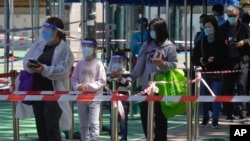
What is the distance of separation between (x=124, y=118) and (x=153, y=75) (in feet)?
5.23

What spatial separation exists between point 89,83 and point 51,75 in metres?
1.19

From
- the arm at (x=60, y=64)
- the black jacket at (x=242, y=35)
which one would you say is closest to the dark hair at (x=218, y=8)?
the black jacket at (x=242, y=35)

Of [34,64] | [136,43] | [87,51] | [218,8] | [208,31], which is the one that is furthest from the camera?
[136,43]

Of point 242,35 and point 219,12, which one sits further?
point 219,12

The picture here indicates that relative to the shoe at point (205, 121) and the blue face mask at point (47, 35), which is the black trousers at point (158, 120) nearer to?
the blue face mask at point (47, 35)

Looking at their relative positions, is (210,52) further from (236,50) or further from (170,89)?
(170,89)

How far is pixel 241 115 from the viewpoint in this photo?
50.9 feet

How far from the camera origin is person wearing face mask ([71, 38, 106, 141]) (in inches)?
436

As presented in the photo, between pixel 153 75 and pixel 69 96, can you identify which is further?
pixel 153 75

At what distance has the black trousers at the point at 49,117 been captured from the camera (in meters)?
9.95

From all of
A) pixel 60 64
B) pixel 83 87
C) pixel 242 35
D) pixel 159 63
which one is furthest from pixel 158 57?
pixel 242 35

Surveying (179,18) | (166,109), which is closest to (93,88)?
(166,109)

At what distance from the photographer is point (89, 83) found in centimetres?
1110

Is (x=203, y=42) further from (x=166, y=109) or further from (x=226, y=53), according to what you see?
(x=166, y=109)
